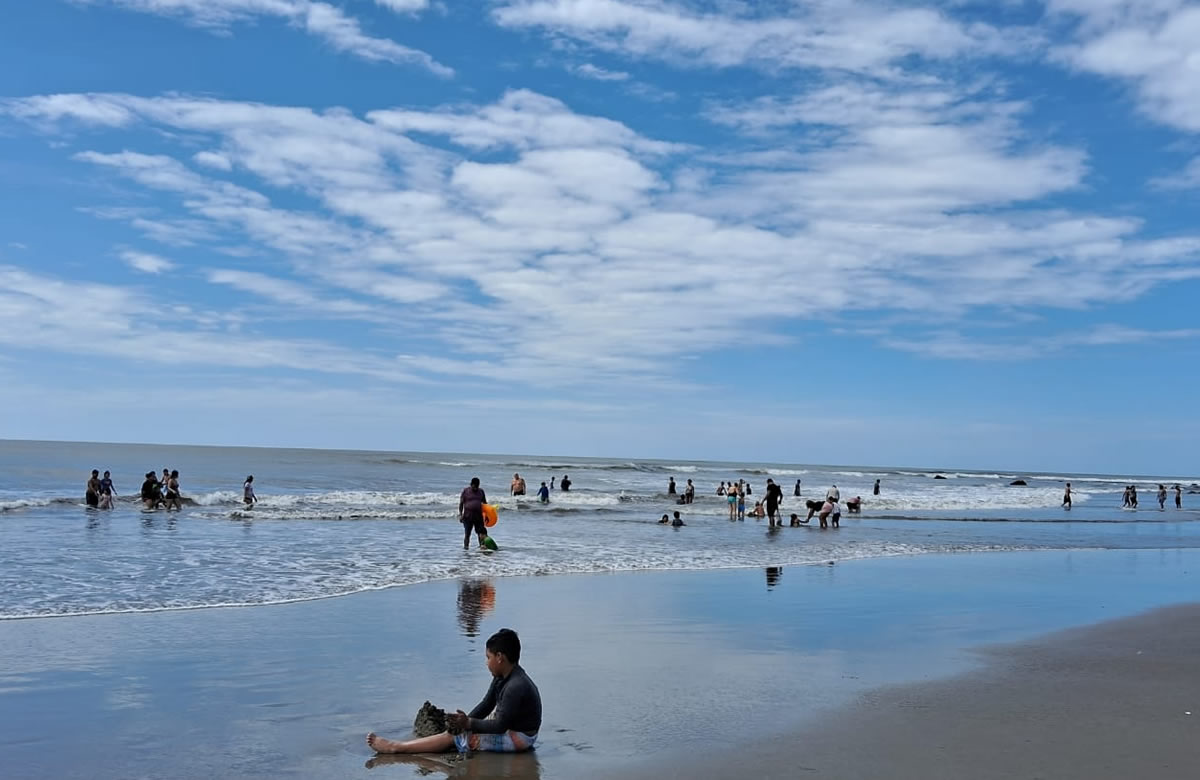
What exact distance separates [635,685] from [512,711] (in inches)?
89.3

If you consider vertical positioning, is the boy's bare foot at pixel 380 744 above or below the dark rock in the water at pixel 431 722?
below

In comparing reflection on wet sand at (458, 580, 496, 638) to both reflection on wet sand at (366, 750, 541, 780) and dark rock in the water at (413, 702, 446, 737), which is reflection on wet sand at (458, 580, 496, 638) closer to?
dark rock in the water at (413, 702, 446, 737)

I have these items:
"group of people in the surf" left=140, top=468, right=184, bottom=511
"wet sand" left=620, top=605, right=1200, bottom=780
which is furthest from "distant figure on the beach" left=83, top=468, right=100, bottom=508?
"wet sand" left=620, top=605, right=1200, bottom=780

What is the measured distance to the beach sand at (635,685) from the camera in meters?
6.95

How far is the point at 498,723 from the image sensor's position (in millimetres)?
7223

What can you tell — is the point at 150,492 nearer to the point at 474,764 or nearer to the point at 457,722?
the point at 457,722

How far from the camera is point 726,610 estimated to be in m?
14.1

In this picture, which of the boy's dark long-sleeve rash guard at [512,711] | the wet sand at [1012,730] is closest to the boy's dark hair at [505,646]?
the boy's dark long-sleeve rash guard at [512,711]

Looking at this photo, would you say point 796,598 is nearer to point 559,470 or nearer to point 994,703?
point 994,703

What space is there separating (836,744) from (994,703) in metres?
2.22

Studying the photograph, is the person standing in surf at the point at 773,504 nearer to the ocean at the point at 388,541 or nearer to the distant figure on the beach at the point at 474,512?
the ocean at the point at 388,541

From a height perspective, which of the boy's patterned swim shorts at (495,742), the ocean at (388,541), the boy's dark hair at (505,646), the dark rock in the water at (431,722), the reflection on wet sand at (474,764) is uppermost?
the boy's dark hair at (505,646)

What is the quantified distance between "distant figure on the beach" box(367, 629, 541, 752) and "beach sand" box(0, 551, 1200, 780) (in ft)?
0.47

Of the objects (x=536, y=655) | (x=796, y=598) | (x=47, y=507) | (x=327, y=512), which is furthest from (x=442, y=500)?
(x=536, y=655)
